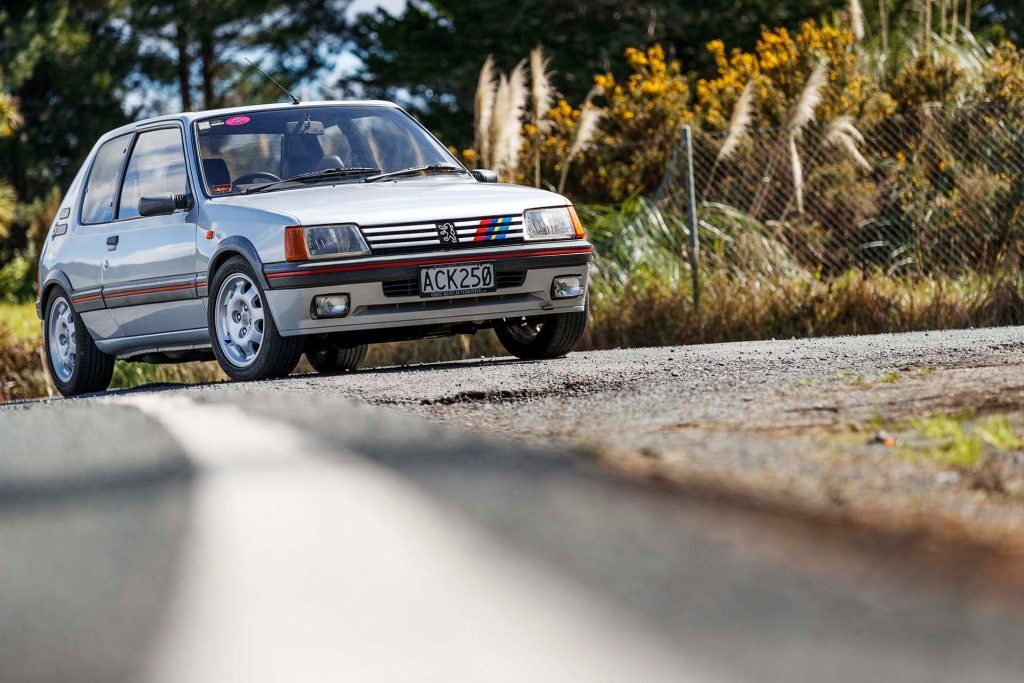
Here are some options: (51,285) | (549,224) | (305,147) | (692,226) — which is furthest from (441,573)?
(692,226)

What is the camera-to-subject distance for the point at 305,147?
9453 mm

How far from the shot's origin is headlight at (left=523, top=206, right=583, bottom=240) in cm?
871

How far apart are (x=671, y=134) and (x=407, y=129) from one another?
27.1 feet

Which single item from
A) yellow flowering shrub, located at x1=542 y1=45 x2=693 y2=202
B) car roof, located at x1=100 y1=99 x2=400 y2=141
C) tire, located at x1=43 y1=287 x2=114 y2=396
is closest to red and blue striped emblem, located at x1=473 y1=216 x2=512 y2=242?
car roof, located at x1=100 y1=99 x2=400 y2=141

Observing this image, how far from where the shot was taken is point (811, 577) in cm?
321

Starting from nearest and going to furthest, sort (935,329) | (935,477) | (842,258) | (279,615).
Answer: (279,615)
(935,477)
(935,329)
(842,258)

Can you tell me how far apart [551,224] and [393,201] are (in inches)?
36.3

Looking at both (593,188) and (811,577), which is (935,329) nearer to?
(593,188)

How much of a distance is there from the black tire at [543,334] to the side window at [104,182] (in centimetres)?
263

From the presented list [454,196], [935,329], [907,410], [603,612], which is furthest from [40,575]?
[935,329]

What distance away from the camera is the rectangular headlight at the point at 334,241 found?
26.8ft

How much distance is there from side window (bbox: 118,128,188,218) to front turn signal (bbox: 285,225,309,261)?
138 centimetres

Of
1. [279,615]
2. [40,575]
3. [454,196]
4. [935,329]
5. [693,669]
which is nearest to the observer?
[693,669]

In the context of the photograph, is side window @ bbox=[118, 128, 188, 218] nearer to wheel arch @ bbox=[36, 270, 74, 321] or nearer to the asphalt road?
wheel arch @ bbox=[36, 270, 74, 321]
